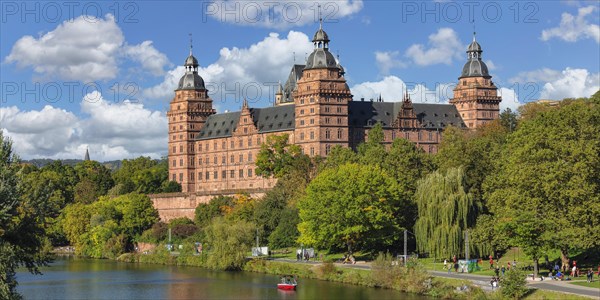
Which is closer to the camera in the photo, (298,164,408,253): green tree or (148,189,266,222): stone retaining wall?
(298,164,408,253): green tree

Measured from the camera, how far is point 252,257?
66.0 meters

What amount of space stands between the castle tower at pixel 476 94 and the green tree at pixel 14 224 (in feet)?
261

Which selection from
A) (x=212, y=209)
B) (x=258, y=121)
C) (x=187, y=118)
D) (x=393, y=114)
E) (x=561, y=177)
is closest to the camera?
(x=561, y=177)

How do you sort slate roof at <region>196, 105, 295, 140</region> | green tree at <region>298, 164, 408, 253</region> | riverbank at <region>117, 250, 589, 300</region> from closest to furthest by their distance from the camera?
riverbank at <region>117, 250, 589, 300</region> < green tree at <region>298, 164, 408, 253</region> < slate roof at <region>196, 105, 295, 140</region>

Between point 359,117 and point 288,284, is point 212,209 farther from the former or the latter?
point 288,284

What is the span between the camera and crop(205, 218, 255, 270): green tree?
63.6m

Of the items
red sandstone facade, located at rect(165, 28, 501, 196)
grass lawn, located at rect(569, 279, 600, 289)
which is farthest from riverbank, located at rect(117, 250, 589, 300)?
red sandstone facade, located at rect(165, 28, 501, 196)

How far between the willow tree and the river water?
705cm

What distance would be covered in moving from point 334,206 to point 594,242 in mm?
19112

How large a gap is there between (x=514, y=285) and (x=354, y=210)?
743 inches

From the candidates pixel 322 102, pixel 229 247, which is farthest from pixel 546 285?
pixel 322 102

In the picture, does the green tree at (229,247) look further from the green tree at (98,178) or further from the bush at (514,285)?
the green tree at (98,178)

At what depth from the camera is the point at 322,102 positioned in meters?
94.1

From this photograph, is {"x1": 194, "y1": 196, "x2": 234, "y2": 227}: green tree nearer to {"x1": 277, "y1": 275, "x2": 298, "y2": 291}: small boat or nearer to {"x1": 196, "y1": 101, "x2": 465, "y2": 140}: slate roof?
{"x1": 196, "y1": 101, "x2": 465, "y2": 140}: slate roof
